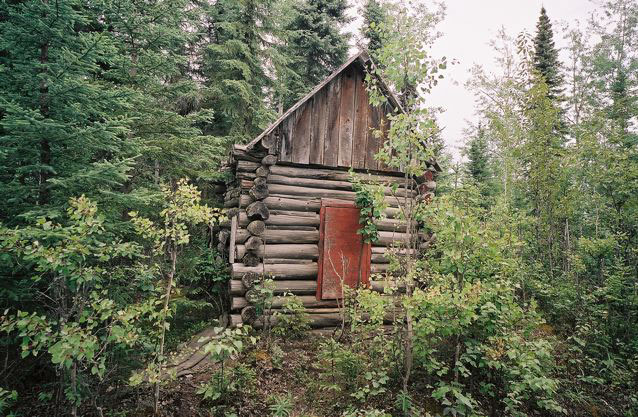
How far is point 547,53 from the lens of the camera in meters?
22.4

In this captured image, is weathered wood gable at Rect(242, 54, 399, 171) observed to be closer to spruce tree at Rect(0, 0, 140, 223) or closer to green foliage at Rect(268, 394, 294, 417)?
spruce tree at Rect(0, 0, 140, 223)

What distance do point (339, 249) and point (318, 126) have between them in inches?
122

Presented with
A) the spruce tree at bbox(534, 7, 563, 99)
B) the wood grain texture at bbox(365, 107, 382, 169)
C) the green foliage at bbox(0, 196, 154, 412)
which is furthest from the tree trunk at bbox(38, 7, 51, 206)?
the spruce tree at bbox(534, 7, 563, 99)

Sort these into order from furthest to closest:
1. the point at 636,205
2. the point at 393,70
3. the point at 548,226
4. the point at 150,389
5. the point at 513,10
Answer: the point at 513,10 → the point at 548,226 → the point at 636,205 → the point at 393,70 → the point at 150,389

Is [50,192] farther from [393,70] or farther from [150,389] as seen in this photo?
[393,70]

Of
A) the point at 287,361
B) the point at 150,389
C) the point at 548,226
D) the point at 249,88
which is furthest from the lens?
the point at 249,88

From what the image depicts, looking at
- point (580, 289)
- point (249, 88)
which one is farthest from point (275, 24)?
point (580, 289)

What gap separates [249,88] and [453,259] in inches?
426

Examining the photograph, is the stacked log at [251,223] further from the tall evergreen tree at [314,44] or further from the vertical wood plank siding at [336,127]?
the tall evergreen tree at [314,44]

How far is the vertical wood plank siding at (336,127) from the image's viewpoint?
798 cm

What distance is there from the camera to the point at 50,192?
14.3ft

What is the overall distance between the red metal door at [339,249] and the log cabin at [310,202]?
2 centimetres

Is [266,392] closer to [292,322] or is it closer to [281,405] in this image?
[281,405]

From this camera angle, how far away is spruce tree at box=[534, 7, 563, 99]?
21766 millimetres
